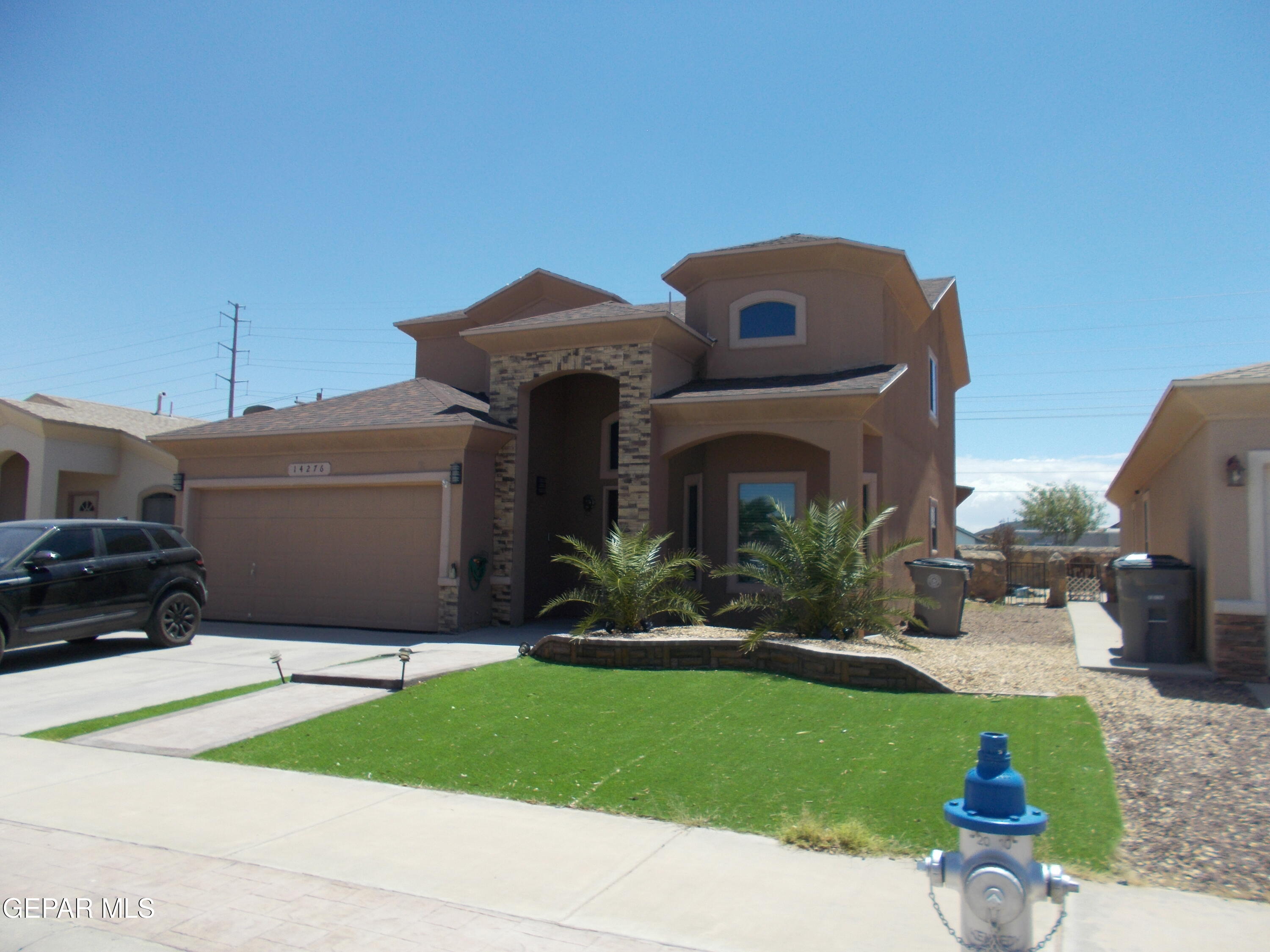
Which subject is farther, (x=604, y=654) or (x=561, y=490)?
(x=561, y=490)

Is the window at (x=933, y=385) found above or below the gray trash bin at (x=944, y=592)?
above

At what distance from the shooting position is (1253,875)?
4734mm

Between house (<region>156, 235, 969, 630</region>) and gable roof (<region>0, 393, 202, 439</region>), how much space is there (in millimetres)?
5105

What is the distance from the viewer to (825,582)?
10.5 m

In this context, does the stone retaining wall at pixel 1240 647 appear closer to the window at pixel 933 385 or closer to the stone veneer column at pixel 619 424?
the stone veneer column at pixel 619 424

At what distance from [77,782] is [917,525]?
622 inches

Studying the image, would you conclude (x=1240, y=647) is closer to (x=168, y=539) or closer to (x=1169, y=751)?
(x=1169, y=751)

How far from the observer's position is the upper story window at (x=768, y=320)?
50.6 ft

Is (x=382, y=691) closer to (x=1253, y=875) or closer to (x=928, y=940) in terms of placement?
(x=928, y=940)

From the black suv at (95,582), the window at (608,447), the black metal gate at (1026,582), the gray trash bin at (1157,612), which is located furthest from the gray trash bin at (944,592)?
the black suv at (95,582)

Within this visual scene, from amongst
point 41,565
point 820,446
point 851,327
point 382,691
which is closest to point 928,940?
point 382,691

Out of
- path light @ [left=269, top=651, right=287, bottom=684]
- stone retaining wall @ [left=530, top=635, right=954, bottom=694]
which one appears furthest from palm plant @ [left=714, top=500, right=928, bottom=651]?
path light @ [left=269, top=651, right=287, bottom=684]

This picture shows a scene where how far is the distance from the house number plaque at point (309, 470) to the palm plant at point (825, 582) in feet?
26.3

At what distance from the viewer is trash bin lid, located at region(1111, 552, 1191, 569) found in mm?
10172
